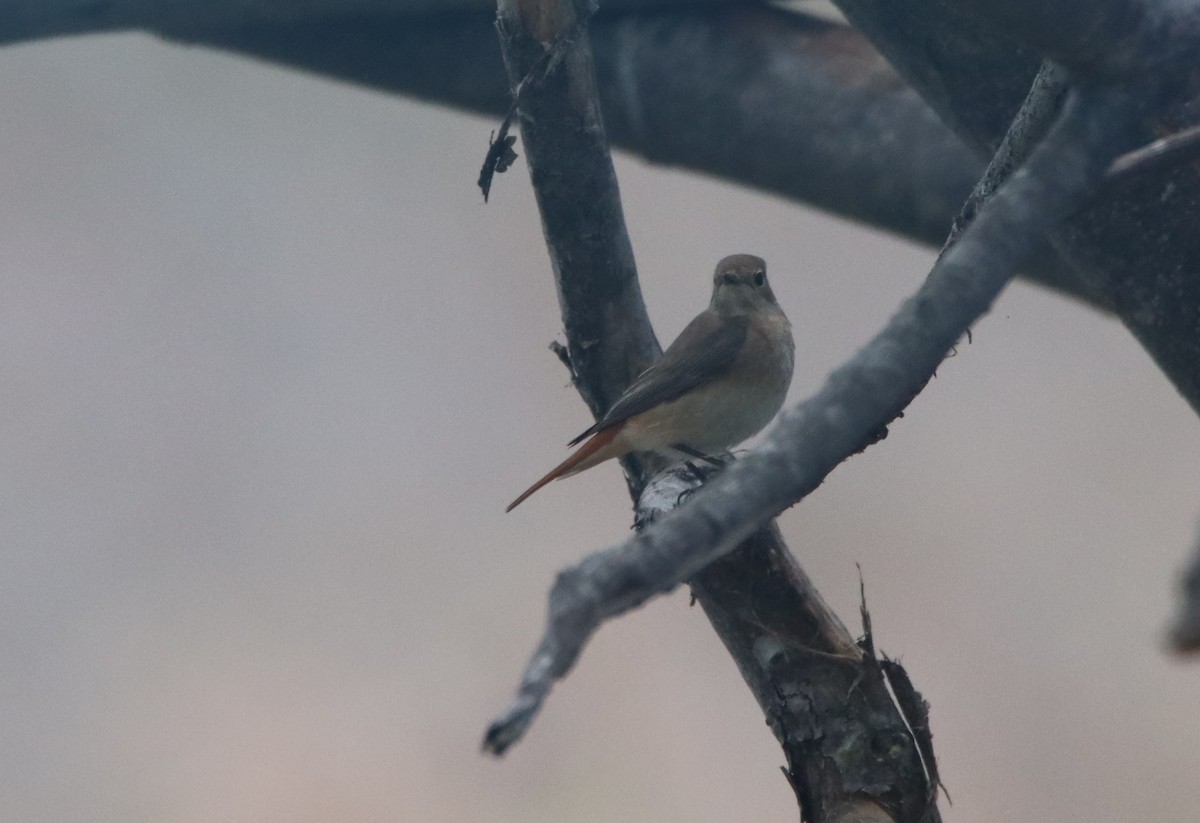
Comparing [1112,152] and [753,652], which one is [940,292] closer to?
[1112,152]

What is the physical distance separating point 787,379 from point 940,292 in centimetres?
228

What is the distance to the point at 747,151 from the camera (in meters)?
4.55

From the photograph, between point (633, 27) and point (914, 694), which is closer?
point (914, 694)

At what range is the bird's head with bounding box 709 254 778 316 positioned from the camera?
3958mm

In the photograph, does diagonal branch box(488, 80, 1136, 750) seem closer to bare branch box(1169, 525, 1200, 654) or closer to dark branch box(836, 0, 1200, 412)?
dark branch box(836, 0, 1200, 412)

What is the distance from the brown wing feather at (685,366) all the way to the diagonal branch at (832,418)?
144 centimetres

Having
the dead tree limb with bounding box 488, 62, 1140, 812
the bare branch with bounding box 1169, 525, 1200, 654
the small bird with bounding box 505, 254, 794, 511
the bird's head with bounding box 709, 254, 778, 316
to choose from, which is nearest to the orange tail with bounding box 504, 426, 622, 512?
the small bird with bounding box 505, 254, 794, 511

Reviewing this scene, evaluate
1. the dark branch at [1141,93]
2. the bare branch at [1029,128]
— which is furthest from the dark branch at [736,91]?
the bare branch at [1029,128]

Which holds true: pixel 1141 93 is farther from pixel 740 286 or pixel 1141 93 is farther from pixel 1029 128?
pixel 740 286

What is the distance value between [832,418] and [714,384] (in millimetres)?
2141

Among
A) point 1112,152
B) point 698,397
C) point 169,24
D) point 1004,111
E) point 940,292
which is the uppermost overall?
point 169,24

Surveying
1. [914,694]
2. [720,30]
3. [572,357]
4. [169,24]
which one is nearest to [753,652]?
[914,694]

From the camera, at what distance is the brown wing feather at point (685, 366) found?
10.3ft

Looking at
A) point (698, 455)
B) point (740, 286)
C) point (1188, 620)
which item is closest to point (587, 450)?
point (698, 455)
